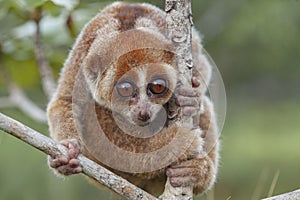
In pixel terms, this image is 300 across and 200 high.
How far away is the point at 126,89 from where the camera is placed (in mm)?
4285

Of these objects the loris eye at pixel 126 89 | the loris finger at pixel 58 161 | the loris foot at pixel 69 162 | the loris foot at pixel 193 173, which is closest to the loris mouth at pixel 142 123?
the loris eye at pixel 126 89

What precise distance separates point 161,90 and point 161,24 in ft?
1.77

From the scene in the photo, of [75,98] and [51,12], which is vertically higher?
[51,12]

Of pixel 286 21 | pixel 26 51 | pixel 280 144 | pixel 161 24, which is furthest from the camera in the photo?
pixel 280 144

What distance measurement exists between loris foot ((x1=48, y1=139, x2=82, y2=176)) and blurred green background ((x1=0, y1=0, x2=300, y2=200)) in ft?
4.00

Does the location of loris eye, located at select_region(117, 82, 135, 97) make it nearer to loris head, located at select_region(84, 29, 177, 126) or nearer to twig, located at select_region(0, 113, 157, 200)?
loris head, located at select_region(84, 29, 177, 126)

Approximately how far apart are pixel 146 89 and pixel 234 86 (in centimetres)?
1193

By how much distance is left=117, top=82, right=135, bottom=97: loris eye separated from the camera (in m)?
4.28

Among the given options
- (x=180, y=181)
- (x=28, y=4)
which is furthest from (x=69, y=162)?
(x=28, y=4)

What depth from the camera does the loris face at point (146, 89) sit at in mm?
4246

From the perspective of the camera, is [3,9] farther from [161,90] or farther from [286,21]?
[286,21]

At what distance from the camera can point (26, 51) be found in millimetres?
6305

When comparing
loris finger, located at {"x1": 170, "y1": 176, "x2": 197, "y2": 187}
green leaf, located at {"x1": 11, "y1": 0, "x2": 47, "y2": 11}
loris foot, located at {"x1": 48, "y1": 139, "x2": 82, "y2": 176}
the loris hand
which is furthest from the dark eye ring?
green leaf, located at {"x1": 11, "y1": 0, "x2": 47, "y2": 11}

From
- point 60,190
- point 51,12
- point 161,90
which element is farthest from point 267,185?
point 161,90
